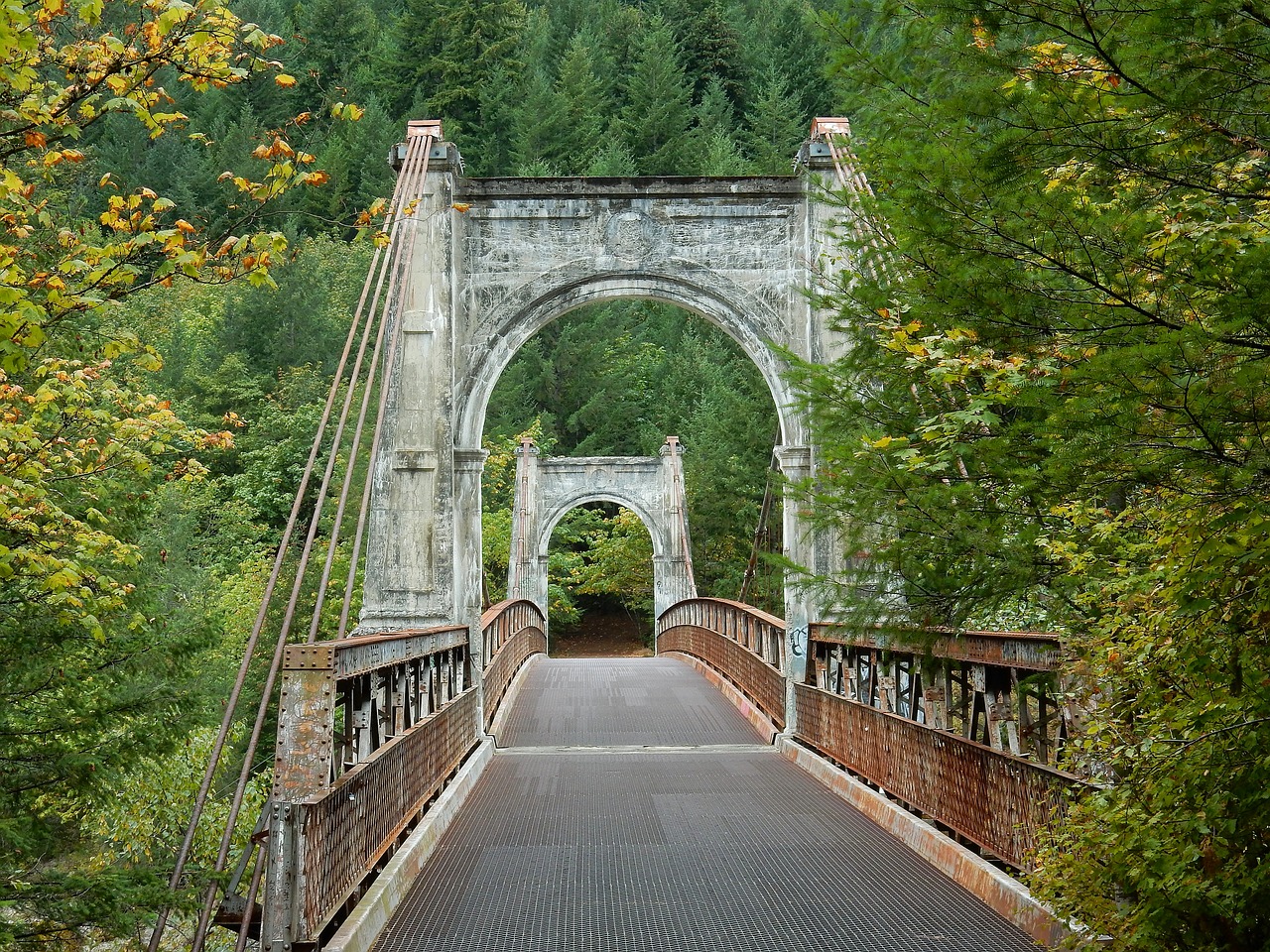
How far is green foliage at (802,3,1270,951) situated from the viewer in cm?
242

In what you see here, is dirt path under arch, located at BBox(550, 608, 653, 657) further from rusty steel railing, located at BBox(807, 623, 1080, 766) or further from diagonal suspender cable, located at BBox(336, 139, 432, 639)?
rusty steel railing, located at BBox(807, 623, 1080, 766)

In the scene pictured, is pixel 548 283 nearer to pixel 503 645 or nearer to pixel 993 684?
pixel 503 645

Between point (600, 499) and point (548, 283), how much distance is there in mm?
18319

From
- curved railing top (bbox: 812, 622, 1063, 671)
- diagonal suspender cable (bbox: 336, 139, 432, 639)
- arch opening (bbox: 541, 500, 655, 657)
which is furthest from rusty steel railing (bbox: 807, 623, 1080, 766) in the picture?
arch opening (bbox: 541, 500, 655, 657)

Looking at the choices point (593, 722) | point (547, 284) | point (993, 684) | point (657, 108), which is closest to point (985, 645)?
point (993, 684)

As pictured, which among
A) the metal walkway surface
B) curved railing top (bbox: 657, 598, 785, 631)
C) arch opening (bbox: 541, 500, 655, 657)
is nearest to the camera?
the metal walkway surface

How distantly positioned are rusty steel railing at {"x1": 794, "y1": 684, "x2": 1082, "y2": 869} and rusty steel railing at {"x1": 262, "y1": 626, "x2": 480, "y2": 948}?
2083mm

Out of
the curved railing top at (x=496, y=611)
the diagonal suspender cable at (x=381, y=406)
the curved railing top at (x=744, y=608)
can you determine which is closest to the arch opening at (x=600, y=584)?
the curved railing top at (x=744, y=608)

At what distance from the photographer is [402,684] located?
18.4ft

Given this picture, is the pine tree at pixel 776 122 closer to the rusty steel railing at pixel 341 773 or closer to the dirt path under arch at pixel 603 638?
the dirt path under arch at pixel 603 638

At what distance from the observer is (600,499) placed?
91.5 feet

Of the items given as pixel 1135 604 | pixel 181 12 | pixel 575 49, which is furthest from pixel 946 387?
pixel 575 49

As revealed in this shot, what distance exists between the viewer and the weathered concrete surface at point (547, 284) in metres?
9.30

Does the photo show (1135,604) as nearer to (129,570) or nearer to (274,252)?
(274,252)
